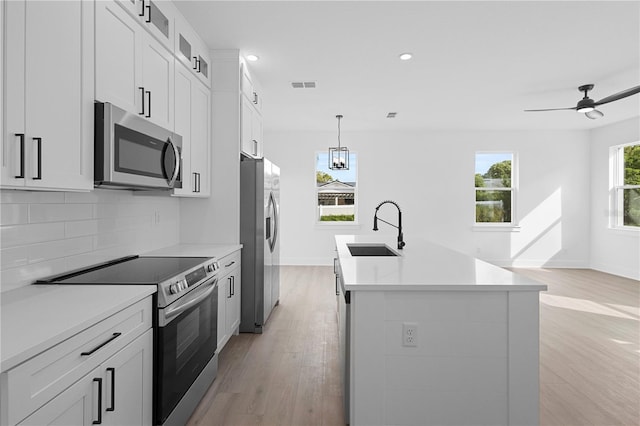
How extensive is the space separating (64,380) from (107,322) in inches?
9.8

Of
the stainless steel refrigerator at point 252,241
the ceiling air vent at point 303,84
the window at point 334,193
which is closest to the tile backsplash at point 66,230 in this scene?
the stainless steel refrigerator at point 252,241

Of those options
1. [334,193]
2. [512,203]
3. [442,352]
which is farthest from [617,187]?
[442,352]

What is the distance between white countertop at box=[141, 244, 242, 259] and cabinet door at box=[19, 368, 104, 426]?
1.50 metres

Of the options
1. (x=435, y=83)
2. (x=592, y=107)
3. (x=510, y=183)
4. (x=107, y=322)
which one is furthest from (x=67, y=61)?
(x=510, y=183)

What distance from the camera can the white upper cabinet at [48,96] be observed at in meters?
1.33

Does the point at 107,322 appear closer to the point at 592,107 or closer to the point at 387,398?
the point at 387,398

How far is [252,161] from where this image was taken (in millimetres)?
3658

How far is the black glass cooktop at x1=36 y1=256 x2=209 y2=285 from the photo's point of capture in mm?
1852

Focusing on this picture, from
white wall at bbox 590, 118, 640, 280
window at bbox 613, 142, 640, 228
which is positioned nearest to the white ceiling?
white wall at bbox 590, 118, 640, 280

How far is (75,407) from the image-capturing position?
123 centimetres

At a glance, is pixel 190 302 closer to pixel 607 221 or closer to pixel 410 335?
pixel 410 335

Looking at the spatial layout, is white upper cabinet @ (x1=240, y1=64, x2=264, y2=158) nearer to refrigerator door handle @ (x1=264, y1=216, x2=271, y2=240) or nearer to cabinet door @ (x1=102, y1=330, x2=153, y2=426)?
refrigerator door handle @ (x1=264, y1=216, x2=271, y2=240)

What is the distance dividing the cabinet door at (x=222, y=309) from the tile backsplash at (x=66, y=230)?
638 millimetres

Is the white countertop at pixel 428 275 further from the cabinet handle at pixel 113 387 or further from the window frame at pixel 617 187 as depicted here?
the window frame at pixel 617 187
